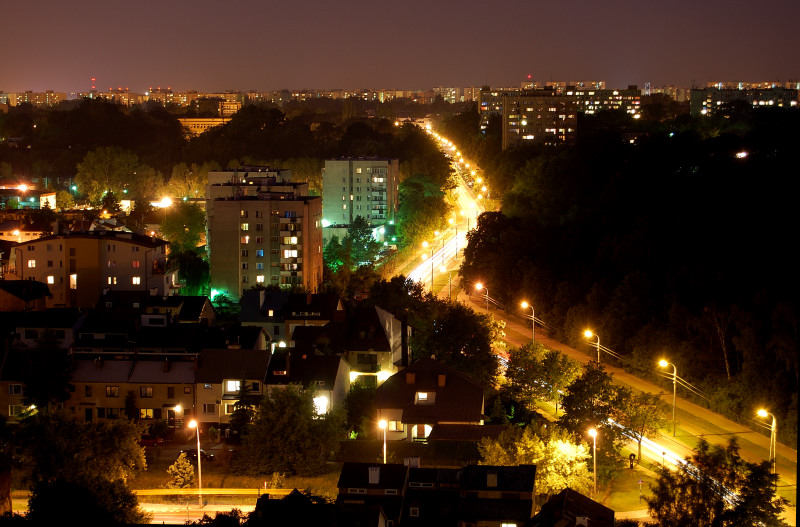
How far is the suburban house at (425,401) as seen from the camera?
1202cm

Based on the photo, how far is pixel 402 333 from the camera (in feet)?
50.1

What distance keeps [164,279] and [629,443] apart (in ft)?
31.7

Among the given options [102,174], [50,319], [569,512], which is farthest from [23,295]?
[102,174]

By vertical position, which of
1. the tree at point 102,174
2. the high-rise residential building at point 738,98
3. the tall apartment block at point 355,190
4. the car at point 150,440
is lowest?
the car at point 150,440

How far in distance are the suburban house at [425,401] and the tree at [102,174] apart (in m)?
22.9

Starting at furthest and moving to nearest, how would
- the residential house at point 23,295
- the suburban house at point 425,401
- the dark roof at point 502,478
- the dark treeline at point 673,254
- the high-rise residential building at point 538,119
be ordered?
the high-rise residential building at point 538,119 → the residential house at point 23,295 → the dark treeline at point 673,254 → the suburban house at point 425,401 → the dark roof at point 502,478

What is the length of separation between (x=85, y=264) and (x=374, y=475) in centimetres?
1055

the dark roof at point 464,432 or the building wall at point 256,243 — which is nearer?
the dark roof at point 464,432

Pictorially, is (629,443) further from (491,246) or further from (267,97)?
(267,97)

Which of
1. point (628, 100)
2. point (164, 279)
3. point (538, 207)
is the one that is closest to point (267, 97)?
point (628, 100)

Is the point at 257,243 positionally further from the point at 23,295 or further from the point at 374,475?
the point at 374,475

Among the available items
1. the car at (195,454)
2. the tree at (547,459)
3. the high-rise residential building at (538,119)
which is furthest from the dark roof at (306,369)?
the high-rise residential building at (538,119)

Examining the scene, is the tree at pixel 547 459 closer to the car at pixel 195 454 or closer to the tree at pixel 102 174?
the car at pixel 195 454

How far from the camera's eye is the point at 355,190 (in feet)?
97.8
